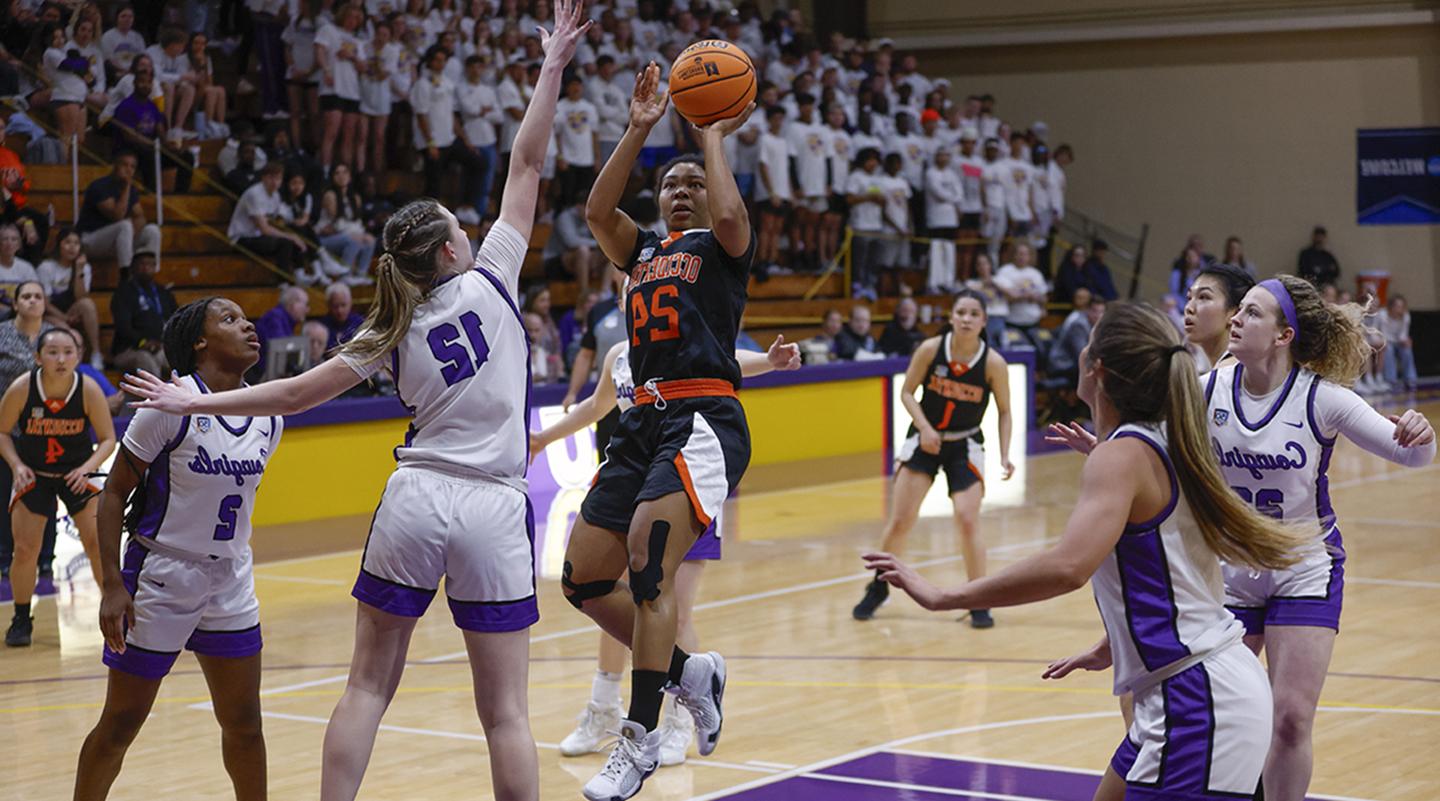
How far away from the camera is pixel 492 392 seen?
15.1ft

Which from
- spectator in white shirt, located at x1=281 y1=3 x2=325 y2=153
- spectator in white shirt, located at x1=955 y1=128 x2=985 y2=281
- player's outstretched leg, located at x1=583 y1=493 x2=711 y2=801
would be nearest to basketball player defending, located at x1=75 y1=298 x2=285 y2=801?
player's outstretched leg, located at x1=583 y1=493 x2=711 y2=801

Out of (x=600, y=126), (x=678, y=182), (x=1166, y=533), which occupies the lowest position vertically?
(x=1166, y=533)

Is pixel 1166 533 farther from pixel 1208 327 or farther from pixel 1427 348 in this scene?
pixel 1427 348

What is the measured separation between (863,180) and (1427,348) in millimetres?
10257

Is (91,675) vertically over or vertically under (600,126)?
under

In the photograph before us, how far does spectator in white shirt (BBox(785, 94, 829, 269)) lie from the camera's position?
20188 millimetres

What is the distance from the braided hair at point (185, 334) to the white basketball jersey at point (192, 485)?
0.37 feet

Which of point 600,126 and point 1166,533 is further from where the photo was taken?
point 600,126

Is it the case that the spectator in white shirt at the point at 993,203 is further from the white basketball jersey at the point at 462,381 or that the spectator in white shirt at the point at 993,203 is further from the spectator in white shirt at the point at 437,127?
the white basketball jersey at the point at 462,381

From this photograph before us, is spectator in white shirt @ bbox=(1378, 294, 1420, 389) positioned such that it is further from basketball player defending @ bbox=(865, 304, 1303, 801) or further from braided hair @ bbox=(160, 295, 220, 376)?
basketball player defending @ bbox=(865, 304, 1303, 801)

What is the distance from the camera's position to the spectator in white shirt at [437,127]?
16797mm

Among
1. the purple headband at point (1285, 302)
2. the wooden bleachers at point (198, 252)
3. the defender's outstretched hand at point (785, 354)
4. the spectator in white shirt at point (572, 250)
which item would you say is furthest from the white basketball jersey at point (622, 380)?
the spectator in white shirt at point (572, 250)

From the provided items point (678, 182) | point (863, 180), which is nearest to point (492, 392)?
point (678, 182)

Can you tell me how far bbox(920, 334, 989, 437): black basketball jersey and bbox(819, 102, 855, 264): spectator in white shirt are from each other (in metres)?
10.8
